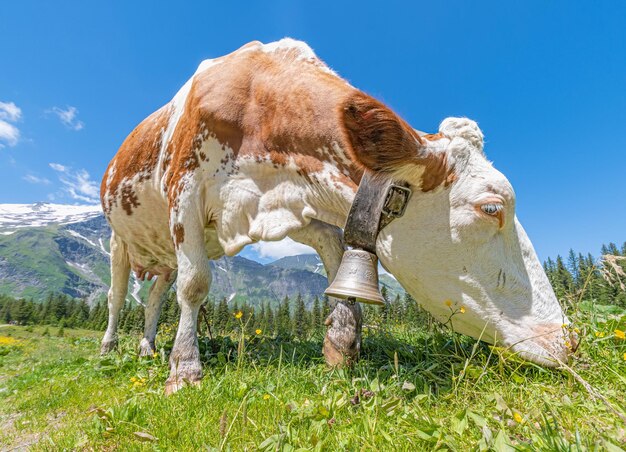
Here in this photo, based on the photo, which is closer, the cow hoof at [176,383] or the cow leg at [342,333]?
the cow hoof at [176,383]

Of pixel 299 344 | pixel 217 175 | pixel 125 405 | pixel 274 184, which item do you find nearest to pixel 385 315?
pixel 299 344

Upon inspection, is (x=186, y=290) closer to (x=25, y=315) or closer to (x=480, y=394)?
(x=480, y=394)

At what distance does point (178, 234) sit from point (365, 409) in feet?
9.30

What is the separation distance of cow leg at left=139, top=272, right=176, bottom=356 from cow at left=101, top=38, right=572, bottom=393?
2.13 metres

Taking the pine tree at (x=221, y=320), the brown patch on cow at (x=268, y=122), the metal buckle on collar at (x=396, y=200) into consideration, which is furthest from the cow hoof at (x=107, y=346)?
the metal buckle on collar at (x=396, y=200)

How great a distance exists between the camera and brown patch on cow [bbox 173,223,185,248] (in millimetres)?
4164

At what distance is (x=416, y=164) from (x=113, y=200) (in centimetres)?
514

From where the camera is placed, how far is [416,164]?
3.03m

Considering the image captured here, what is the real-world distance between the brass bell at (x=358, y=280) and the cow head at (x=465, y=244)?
1.03 ft

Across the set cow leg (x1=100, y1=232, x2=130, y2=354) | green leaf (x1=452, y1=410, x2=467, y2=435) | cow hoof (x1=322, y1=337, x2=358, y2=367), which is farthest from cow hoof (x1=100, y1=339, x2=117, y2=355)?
green leaf (x1=452, y1=410, x2=467, y2=435)

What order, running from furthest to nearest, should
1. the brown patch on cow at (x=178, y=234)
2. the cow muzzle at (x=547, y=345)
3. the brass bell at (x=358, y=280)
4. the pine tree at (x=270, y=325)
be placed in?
the pine tree at (x=270, y=325), the brown patch on cow at (x=178, y=234), the brass bell at (x=358, y=280), the cow muzzle at (x=547, y=345)

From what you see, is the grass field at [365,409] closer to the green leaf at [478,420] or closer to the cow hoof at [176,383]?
the green leaf at [478,420]

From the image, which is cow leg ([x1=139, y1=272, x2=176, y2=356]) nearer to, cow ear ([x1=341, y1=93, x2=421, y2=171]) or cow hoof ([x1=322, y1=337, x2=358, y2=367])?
cow hoof ([x1=322, y1=337, x2=358, y2=367])

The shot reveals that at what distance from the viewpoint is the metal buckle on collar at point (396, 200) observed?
306cm
